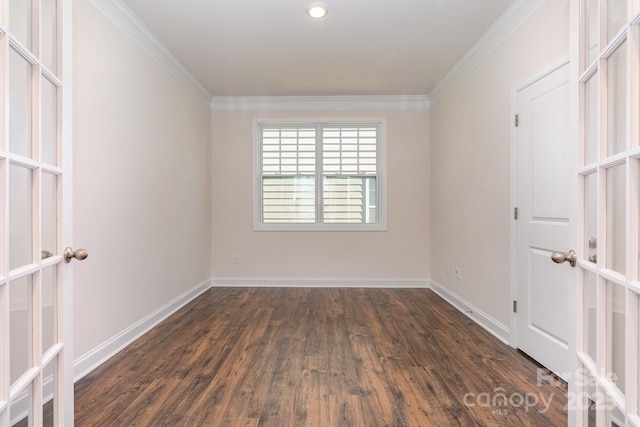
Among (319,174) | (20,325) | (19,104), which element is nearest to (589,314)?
(20,325)

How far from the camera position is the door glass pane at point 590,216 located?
107cm

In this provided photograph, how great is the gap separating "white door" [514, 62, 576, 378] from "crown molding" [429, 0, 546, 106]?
0.51 meters

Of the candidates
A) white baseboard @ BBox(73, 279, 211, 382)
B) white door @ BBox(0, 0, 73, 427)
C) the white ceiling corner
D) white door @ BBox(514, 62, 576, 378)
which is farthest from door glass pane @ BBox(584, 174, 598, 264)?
white baseboard @ BBox(73, 279, 211, 382)

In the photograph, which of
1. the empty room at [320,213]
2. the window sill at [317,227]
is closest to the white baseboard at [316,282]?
the empty room at [320,213]

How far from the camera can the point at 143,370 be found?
219 cm

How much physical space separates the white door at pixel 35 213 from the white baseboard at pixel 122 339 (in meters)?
0.97

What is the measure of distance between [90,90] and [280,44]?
5.33 feet

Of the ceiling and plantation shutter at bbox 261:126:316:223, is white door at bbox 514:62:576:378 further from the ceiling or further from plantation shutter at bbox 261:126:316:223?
plantation shutter at bbox 261:126:316:223

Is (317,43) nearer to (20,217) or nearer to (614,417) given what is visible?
(20,217)

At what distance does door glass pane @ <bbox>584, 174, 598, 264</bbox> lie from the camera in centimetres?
107

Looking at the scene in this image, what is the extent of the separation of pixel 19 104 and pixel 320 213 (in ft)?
12.5

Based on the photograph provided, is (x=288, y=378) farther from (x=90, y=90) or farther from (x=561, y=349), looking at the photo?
(x=90, y=90)

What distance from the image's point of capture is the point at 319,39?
9.81 feet

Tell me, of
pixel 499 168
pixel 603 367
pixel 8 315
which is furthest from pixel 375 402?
pixel 499 168
